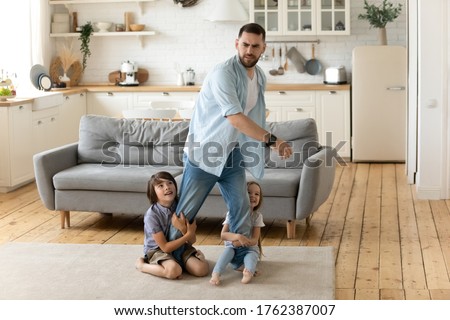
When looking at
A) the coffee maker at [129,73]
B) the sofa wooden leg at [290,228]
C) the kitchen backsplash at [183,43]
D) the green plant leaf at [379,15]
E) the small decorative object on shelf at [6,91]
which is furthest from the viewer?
the coffee maker at [129,73]

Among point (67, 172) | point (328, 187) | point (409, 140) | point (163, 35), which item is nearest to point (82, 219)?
point (67, 172)

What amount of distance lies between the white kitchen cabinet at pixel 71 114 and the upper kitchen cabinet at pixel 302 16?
85.6 inches

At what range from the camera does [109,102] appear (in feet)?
33.4

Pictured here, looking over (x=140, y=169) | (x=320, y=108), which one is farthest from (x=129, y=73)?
(x=140, y=169)

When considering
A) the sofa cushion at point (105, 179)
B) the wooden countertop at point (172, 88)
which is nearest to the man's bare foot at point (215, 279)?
the sofa cushion at point (105, 179)

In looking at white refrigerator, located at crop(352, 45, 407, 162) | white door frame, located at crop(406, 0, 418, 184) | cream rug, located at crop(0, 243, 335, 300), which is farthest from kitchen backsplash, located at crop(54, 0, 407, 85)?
cream rug, located at crop(0, 243, 335, 300)

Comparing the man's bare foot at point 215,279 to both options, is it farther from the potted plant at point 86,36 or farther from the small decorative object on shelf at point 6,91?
the potted plant at point 86,36

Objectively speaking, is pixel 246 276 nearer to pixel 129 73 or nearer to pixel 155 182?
pixel 155 182

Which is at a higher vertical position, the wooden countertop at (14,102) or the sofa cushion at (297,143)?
the wooden countertop at (14,102)

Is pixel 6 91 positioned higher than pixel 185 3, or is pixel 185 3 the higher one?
pixel 185 3

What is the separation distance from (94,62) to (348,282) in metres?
6.37

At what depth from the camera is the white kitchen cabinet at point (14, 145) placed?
800 centimetres

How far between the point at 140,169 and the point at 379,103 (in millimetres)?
3815

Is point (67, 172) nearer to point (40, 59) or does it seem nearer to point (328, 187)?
point (328, 187)
